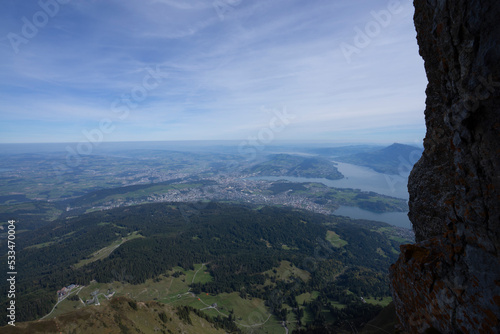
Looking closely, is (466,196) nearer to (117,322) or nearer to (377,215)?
(117,322)

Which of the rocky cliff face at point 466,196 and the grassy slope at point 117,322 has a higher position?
the rocky cliff face at point 466,196

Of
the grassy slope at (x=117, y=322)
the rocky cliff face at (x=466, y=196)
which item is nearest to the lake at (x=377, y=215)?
the grassy slope at (x=117, y=322)

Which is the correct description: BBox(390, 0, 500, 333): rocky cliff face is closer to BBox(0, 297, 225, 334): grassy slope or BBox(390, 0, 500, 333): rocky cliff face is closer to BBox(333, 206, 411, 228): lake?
BBox(0, 297, 225, 334): grassy slope

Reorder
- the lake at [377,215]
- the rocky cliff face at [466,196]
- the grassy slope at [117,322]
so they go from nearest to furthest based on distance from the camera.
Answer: the rocky cliff face at [466,196]
the grassy slope at [117,322]
the lake at [377,215]

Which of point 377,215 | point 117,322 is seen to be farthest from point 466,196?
point 377,215

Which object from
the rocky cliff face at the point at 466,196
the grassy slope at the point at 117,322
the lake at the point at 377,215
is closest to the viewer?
the rocky cliff face at the point at 466,196

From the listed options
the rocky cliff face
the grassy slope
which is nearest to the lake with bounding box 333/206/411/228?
the grassy slope

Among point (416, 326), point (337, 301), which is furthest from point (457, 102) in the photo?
point (337, 301)

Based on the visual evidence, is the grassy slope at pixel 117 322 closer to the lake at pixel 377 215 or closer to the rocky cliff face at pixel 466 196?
the rocky cliff face at pixel 466 196

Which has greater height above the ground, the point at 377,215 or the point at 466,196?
the point at 466,196
